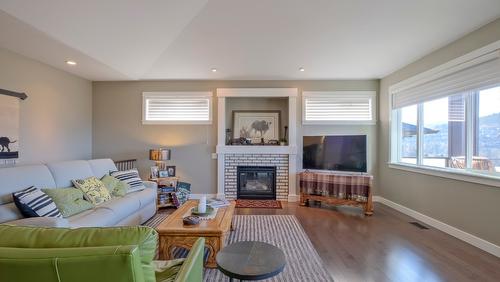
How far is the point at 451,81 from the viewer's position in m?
3.48

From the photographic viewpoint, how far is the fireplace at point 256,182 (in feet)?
17.6

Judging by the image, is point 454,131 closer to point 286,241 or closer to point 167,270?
point 286,241

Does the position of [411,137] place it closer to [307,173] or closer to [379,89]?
[379,89]

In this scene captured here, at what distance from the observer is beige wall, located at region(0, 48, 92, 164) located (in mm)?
3639

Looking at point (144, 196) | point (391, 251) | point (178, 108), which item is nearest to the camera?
point (391, 251)

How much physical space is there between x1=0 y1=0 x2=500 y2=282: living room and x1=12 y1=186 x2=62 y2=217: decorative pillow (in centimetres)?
2

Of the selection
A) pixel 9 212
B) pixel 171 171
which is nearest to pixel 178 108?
pixel 171 171

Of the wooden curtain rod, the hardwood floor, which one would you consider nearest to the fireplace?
the hardwood floor

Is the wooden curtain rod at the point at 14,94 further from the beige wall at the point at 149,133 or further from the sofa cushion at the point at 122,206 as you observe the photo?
the sofa cushion at the point at 122,206

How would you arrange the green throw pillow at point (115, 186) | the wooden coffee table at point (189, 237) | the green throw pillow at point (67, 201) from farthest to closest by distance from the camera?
1. the green throw pillow at point (115, 186)
2. the green throw pillow at point (67, 201)
3. the wooden coffee table at point (189, 237)

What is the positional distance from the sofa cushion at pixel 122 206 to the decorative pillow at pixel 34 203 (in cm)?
55

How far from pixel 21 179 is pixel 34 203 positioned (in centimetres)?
46


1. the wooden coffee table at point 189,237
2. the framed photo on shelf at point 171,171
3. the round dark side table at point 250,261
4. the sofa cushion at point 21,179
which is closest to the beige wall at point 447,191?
the round dark side table at point 250,261

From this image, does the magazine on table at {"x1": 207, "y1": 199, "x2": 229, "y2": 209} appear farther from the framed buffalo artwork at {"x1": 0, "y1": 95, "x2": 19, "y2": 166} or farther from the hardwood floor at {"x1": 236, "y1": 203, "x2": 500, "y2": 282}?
the framed buffalo artwork at {"x1": 0, "y1": 95, "x2": 19, "y2": 166}
